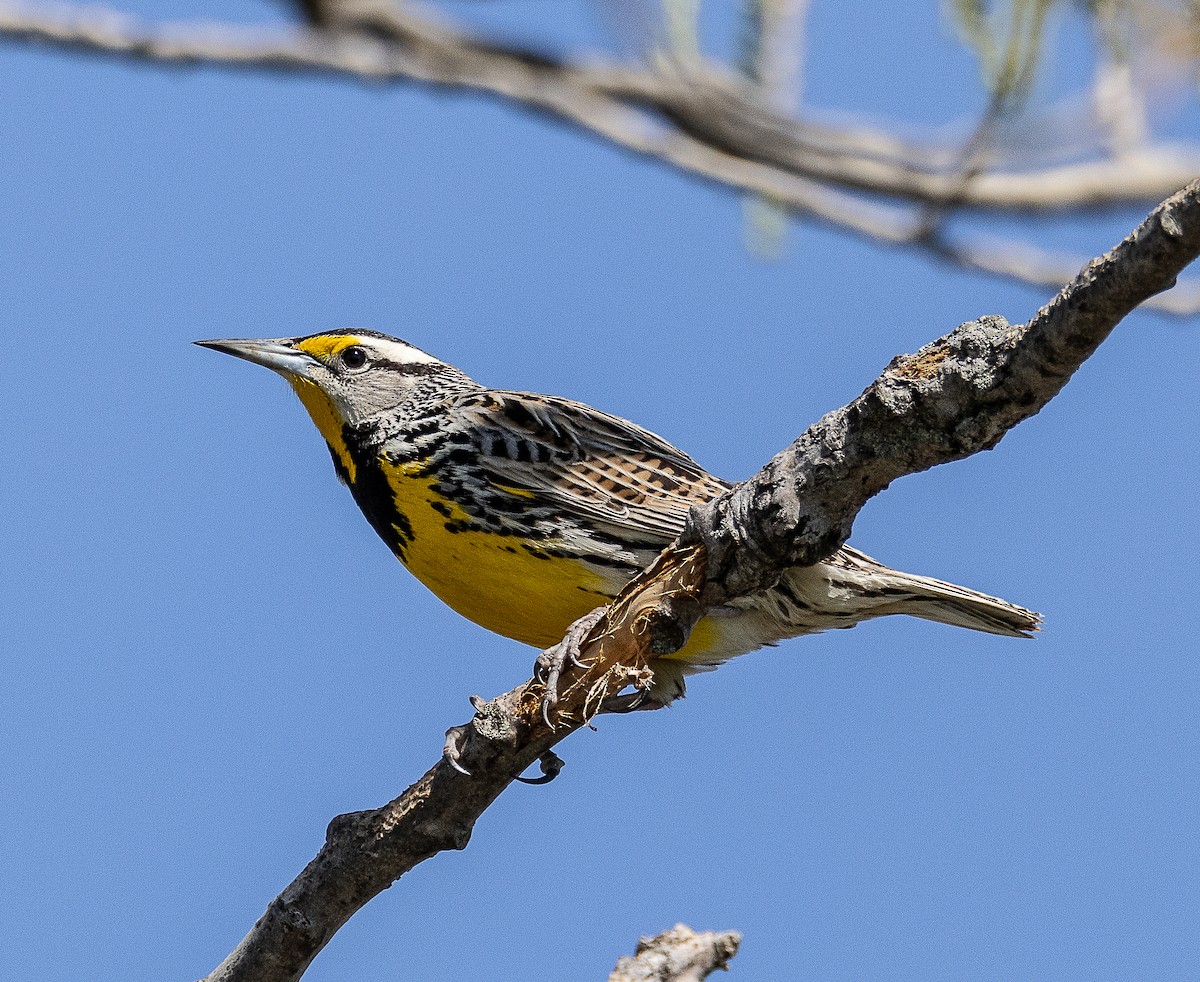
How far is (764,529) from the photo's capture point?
358 centimetres

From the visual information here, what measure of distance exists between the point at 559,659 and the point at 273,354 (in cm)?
231

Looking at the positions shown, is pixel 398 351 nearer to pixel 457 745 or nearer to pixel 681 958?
pixel 457 745

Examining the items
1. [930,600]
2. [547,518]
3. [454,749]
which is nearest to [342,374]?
[547,518]

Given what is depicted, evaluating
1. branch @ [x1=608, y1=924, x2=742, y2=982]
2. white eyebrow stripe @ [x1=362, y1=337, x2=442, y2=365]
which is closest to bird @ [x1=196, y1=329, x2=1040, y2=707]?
white eyebrow stripe @ [x1=362, y1=337, x2=442, y2=365]

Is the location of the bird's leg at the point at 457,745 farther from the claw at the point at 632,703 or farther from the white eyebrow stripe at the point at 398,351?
the white eyebrow stripe at the point at 398,351

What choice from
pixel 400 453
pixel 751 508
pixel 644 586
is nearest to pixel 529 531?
pixel 400 453

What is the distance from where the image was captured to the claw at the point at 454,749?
428 cm

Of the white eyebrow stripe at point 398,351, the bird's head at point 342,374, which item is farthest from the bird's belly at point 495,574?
the white eyebrow stripe at point 398,351

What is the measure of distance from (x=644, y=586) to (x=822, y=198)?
4.96 feet

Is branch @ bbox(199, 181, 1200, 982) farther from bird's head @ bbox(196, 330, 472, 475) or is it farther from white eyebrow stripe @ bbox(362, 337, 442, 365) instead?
white eyebrow stripe @ bbox(362, 337, 442, 365)

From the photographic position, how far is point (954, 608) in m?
4.88

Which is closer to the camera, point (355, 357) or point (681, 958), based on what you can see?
point (681, 958)

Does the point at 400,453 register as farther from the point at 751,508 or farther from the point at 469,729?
the point at 751,508

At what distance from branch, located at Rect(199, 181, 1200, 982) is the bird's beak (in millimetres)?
2181
